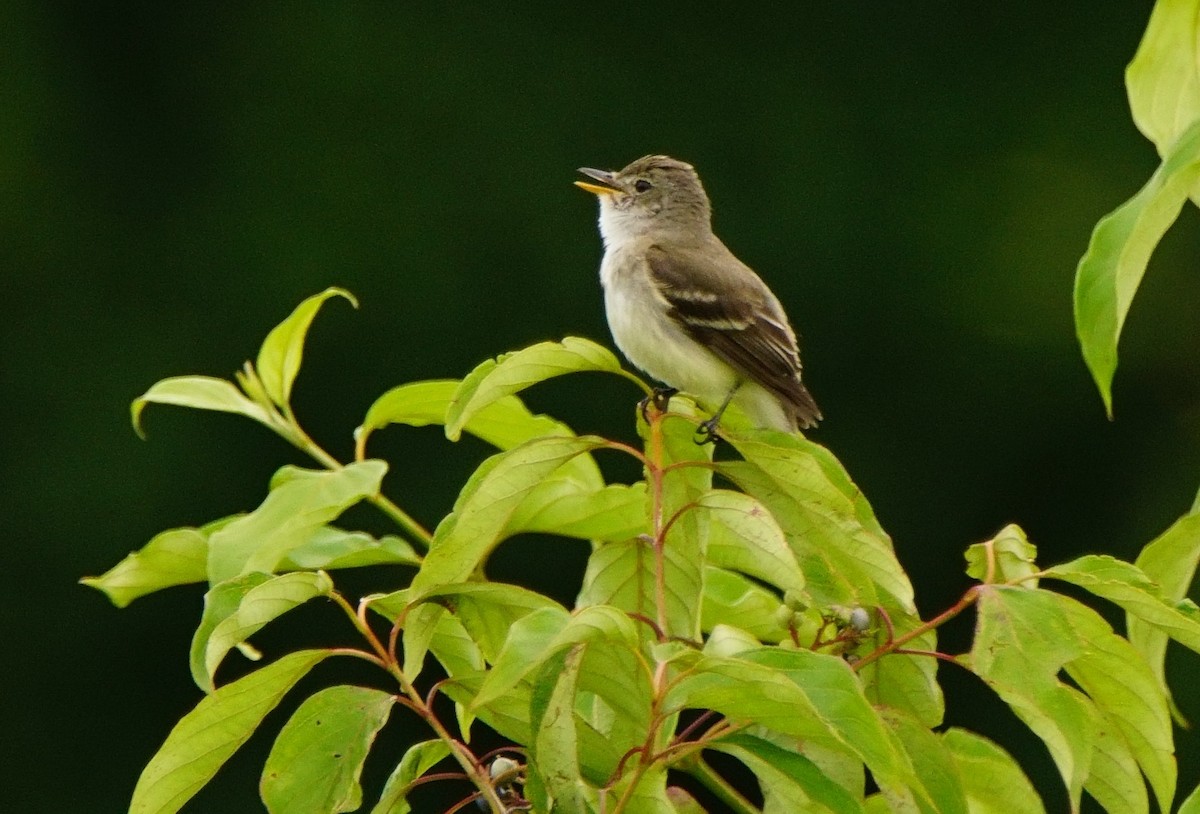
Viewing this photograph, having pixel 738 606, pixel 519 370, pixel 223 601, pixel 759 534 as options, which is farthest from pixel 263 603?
pixel 738 606

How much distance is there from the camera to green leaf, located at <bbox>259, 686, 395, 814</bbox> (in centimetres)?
158

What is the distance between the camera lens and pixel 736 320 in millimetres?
3496

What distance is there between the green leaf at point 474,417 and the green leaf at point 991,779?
583 millimetres

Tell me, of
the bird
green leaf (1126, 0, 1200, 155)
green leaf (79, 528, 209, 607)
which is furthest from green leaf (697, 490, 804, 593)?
the bird

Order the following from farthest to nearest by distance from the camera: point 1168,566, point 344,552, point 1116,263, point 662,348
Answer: point 662,348 < point 344,552 < point 1168,566 < point 1116,263

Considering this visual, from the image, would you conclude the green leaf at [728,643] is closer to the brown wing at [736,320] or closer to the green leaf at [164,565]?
the green leaf at [164,565]

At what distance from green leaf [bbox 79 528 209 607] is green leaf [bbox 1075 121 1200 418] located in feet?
3.28

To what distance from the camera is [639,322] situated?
350 centimetres

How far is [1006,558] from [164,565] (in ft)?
3.05

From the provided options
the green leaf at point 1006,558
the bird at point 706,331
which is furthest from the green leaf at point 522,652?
the bird at point 706,331

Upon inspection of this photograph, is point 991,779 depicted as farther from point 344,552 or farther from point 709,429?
point 344,552

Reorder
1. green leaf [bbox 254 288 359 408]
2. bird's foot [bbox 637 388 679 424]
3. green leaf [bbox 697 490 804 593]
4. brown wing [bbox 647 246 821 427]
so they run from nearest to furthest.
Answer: green leaf [bbox 697 490 804 593] → bird's foot [bbox 637 388 679 424] → green leaf [bbox 254 288 359 408] → brown wing [bbox 647 246 821 427]

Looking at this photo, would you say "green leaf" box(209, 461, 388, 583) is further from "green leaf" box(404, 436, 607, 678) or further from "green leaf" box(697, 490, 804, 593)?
"green leaf" box(697, 490, 804, 593)

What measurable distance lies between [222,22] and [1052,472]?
5422 mm
